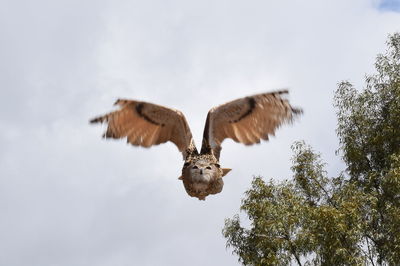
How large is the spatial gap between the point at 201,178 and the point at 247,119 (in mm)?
1107

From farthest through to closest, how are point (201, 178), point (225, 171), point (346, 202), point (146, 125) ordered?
point (346, 202) < point (146, 125) < point (225, 171) < point (201, 178)

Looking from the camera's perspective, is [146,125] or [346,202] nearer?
[146,125]

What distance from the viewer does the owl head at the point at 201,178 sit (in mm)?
6902

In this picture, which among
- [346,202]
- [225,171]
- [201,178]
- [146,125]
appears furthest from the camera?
[346,202]

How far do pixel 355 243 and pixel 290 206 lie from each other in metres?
1.46

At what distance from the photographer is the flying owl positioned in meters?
7.47

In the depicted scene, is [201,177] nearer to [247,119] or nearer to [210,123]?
[210,123]

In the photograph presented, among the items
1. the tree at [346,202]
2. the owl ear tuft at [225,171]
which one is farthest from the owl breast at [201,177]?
the tree at [346,202]

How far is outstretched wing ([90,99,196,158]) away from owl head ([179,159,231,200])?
0.34 m

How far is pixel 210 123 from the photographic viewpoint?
7527 mm

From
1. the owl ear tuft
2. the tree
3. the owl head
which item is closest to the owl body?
the owl head

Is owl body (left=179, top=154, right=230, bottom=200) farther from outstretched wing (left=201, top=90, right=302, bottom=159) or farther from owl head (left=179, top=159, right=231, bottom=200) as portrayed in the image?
outstretched wing (left=201, top=90, right=302, bottom=159)

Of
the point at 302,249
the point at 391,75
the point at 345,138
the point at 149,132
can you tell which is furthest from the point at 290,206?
the point at 149,132

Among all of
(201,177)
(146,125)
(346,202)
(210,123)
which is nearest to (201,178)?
(201,177)
